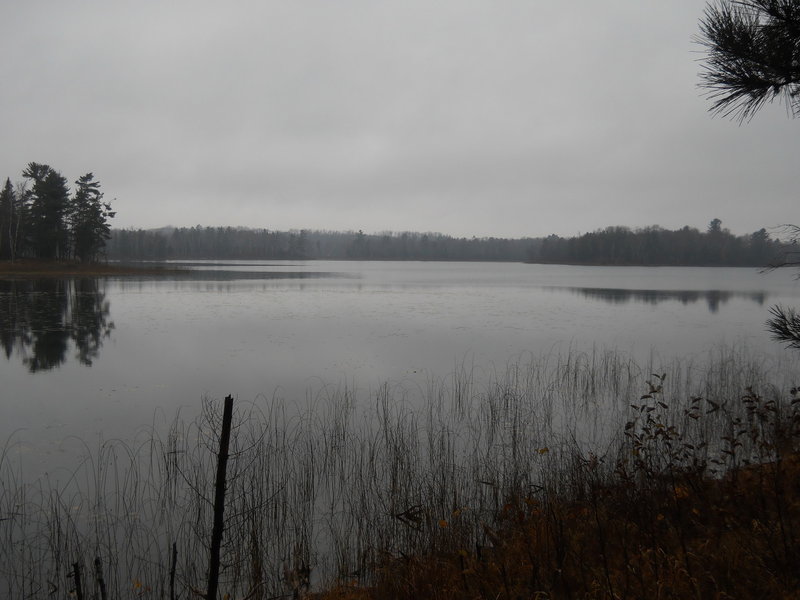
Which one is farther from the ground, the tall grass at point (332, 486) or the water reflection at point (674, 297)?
the water reflection at point (674, 297)

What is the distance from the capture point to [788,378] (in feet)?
38.9

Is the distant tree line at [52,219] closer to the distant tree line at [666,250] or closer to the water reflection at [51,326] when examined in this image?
the water reflection at [51,326]

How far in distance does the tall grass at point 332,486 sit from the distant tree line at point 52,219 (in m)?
49.1

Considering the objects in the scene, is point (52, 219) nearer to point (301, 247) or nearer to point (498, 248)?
point (301, 247)

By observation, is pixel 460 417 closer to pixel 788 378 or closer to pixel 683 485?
pixel 683 485

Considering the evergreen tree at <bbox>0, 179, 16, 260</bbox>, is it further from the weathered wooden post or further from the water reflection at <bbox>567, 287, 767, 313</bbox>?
the weathered wooden post

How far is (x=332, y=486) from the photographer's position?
6465 mm

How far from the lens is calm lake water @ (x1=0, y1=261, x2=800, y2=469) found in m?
9.99

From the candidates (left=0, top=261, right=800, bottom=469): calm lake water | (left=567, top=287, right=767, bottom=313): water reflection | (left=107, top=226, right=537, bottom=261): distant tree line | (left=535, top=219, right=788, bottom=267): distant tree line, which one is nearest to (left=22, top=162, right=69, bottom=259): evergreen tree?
(left=0, top=261, right=800, bottom=469): calm lake water

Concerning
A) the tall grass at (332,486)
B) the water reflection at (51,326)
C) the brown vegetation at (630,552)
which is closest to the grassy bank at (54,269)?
the water reflection at (51,326)

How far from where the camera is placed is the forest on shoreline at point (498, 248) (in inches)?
4331

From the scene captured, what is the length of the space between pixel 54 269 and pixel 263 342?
138 ft

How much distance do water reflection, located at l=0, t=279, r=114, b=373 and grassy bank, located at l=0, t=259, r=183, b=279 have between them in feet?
63.7

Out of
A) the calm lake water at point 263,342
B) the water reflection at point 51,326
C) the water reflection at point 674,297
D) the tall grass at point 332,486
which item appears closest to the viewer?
the tall grass at point 332,486
